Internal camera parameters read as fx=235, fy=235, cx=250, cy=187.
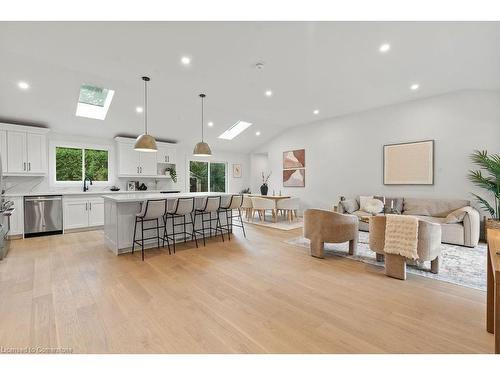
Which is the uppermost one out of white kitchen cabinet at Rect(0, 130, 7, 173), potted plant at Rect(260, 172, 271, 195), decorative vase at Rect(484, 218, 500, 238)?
white kitchen cabinet at Rect(0, 130, 7, 173)

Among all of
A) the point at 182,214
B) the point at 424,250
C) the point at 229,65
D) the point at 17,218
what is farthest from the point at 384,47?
the point at 17,218

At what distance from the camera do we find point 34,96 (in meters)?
4.45

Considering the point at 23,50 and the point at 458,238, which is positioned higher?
the point at 23,50

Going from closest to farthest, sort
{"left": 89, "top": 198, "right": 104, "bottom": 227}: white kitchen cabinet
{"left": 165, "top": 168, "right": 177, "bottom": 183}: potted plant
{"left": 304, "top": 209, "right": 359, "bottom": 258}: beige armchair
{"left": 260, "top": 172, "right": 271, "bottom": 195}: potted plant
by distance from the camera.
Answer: {"left": 304, "top": 209, "right": 359, "bottom": 258}: beige armchair → {"left": 89, "top": 198, "right": 104, "bottom": 227}: white kitchen cabinet → {"left": 165, "top": 168, "right": 177, "bottom": 183}: potted plant → {"left": 260, "top": 172, "right": 271, "bottom": 195}: potted plant

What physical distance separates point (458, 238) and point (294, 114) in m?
4.58

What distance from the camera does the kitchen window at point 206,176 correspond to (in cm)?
836

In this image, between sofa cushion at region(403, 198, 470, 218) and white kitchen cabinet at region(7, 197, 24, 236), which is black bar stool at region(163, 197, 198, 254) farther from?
sofa cushion at region(403, 198, 470, 218)

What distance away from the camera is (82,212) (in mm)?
5406

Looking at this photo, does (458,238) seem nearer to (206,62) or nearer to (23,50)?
(206,62)

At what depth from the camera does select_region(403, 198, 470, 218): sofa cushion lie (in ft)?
15.4

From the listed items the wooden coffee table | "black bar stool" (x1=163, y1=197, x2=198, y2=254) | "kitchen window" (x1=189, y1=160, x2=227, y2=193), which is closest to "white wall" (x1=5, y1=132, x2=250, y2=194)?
"kitchen window" (x1=189, y1=160, x2=227, y2=193)

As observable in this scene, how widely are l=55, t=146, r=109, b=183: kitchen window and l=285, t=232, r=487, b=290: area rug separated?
5.20m

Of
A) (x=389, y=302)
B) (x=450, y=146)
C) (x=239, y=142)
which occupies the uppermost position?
(x=239, y=142)
